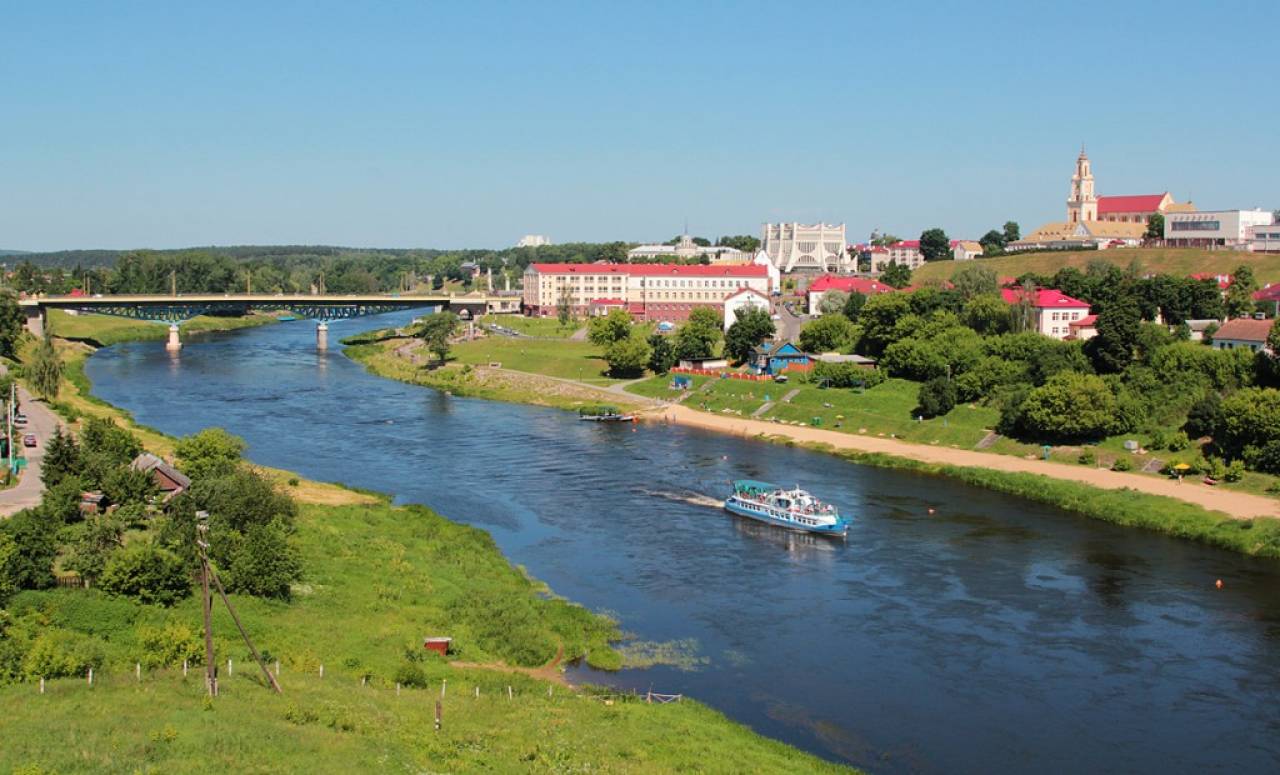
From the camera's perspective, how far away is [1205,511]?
4019cm

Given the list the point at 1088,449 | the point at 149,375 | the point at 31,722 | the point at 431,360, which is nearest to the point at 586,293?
the point at 431,360

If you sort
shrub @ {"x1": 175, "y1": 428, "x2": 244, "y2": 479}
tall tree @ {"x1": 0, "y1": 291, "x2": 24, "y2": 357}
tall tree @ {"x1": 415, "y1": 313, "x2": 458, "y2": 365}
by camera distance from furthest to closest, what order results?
tall tree @ {"x1": 415, "y1": 313, "x2": 458, "y2": 365}
tall tree @ {"x1": 0, "y1": 291, "x2": 24, "y2": 357}
shrub @ {"x1": 175, "y1": 428, "x2": 244, "y2": 479}

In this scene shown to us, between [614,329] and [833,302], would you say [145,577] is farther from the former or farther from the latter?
[833,302]

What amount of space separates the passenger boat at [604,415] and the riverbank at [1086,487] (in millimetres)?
3004

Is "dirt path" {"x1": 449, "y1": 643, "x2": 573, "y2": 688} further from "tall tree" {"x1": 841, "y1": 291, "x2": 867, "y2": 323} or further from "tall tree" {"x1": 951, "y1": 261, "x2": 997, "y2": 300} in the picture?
"tall tree" {"x1": 841, "y1": 291, "x2": 867, "y2": 323}

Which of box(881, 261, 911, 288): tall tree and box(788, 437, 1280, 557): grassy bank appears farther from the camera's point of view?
box(881, 261, 911, 288): tall tree

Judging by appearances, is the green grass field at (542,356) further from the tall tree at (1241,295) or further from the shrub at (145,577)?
the shrub at (145,577)

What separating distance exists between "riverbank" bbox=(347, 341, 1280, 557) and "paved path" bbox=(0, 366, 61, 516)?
1213 inches

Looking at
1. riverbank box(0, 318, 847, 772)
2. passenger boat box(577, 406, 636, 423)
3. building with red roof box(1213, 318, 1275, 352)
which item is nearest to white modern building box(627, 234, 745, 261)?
passenger boat box(577, 406, 636, 423)

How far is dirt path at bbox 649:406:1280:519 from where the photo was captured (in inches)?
1619

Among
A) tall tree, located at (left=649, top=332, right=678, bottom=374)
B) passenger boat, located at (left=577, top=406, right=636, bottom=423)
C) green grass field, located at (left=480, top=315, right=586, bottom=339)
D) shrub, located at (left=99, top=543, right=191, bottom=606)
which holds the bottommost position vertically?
passenger boat, located at (left=577, top=406, right=636, bottom=423)

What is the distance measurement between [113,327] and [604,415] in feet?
232

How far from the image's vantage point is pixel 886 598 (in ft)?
106

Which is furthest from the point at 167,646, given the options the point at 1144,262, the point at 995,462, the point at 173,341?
the point at 1144,262
